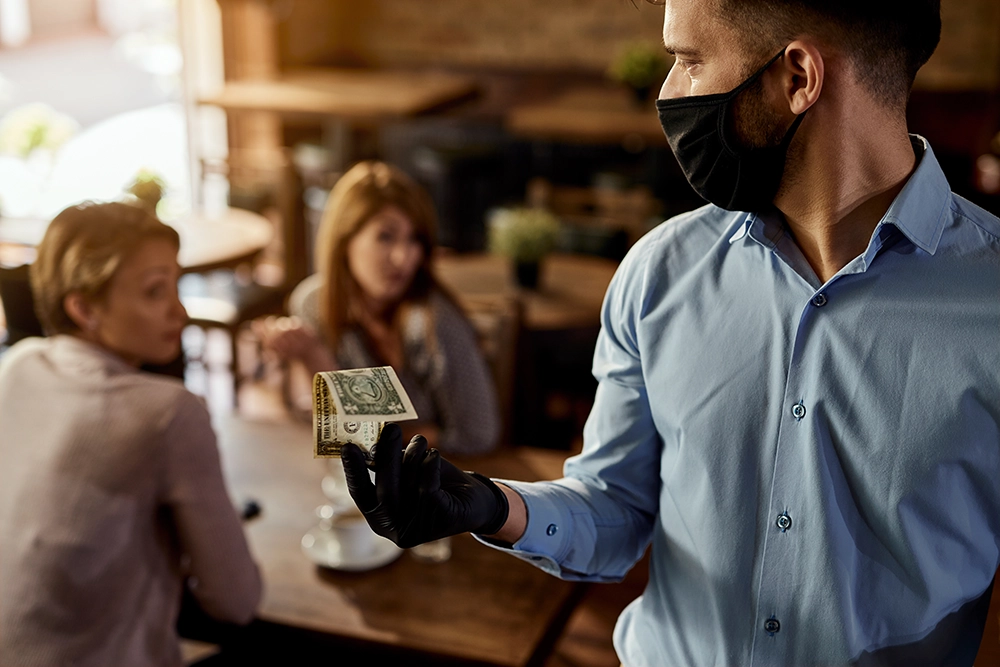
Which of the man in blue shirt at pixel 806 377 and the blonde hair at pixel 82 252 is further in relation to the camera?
the blonde hair at pixel 82 252

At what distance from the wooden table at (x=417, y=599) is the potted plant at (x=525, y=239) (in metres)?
1.73

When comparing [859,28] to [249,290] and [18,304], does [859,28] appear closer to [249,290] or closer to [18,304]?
[18,304]

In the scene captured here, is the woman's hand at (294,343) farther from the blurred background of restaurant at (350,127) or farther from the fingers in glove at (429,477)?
the blurred background of restaurant at (350,127)

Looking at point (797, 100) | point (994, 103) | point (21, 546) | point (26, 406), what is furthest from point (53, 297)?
point (994, 103)

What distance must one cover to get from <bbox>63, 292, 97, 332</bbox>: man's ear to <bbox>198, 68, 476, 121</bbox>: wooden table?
400 centimetres

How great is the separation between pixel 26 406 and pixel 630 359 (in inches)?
42.6

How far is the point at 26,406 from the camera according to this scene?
171 cm

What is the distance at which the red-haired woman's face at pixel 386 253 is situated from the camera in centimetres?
266

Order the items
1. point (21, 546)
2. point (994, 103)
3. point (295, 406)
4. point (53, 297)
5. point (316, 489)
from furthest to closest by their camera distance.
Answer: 1. point (994, 103)
2. point (295, 406)
3. point (316, 489)
4. point (53, 297)
5. point (21, 546)

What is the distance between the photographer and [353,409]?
1.03 metres

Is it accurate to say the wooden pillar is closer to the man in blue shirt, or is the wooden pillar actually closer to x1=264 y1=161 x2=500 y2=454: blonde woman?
x1=264 y1=161 x2=500 y2=454: blonde woman

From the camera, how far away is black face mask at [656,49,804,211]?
1097 mm

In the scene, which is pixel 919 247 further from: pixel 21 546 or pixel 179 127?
pixel 179 127

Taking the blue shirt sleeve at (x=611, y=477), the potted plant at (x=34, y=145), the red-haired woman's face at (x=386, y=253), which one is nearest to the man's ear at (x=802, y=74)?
the blue shirt sleeve at (x=611, y=477)
